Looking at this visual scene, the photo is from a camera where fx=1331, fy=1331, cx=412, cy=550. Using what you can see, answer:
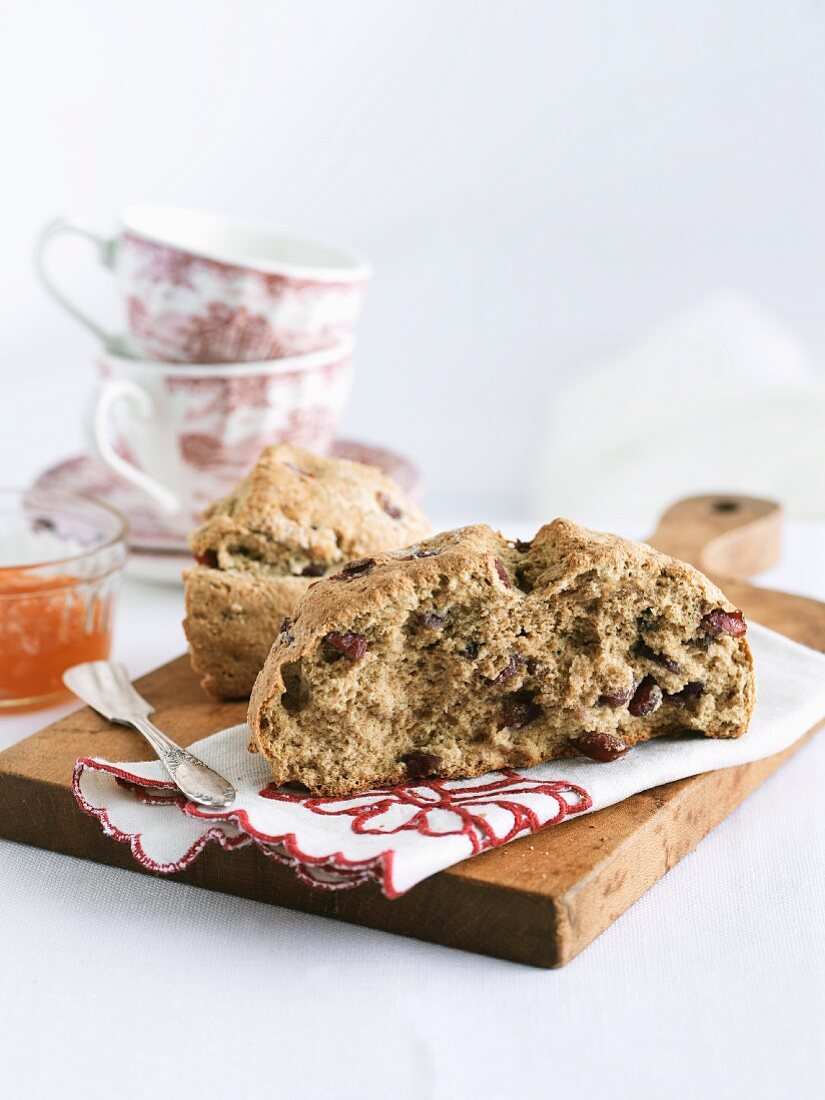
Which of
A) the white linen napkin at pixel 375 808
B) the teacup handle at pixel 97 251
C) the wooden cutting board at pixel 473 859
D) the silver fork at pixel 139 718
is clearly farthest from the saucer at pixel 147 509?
the white linen napkin at pixel 375 808

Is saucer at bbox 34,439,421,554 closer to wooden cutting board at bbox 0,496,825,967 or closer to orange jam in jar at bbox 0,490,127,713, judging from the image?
orange jam in jar at bbox 0,490,127,713

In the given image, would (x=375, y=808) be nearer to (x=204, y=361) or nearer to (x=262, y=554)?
(x=262, y=554)

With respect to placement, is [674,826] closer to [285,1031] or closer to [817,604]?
[285,1031]

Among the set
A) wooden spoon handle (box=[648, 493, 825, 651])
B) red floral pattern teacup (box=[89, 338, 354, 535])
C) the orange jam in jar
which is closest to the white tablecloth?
the orange jam in jar

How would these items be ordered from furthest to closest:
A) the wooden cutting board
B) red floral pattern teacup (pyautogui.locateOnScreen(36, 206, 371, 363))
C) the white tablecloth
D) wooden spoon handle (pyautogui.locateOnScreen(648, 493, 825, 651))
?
red floral pattern teacup (pyautogui.locateOnScreen(36, 206, 371, 363)) → wooden spoon handle (pyautogui.locateOnScreen(648, 493, 825, 651)) → the wooden cutting board → the white tablecloth

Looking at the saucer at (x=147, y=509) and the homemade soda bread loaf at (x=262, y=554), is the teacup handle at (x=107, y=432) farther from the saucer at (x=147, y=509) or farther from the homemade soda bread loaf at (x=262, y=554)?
the homemade soda bread loaf at (x=262, y=554)

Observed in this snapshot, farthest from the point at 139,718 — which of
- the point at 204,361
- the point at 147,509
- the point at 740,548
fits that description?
the point at 740,548

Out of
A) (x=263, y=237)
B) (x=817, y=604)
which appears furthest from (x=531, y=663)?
(x=263, y=237)

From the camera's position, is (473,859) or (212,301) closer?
(473,859)
